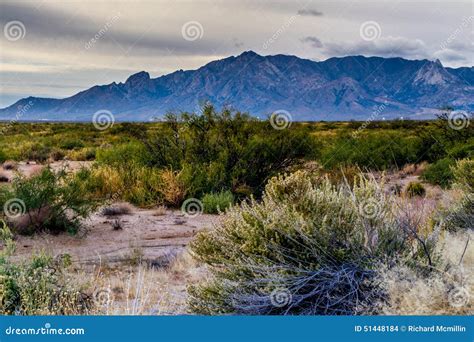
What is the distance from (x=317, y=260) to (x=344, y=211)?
701mm

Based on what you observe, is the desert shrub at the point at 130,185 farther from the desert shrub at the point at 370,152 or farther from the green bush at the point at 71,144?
the green bush at the point at 71,144

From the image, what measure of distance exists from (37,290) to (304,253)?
2600mm

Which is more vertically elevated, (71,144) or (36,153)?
(71,144)

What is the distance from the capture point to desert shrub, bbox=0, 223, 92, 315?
574 centimetres

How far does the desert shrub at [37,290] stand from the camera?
5.74 meters

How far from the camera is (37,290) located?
229 inches

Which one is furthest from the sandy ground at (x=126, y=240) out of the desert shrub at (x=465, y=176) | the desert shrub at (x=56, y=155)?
the desert shrub at (x=56, y=155)

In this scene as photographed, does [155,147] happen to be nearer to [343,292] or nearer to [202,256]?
[202,256]

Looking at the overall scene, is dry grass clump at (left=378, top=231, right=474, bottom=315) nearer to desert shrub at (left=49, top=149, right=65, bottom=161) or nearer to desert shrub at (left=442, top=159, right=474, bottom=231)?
desert shrub at (left=442, top=159, right=474, bottom=231)

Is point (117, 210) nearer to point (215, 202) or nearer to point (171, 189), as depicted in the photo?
point (171, 189)

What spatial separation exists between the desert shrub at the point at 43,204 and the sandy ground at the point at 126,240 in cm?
28

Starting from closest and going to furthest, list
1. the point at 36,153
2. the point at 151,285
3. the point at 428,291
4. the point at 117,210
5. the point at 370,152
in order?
the point at 428,291
the point at 151,285
the point at 117,210
the point at 370,152
the point at 36,153

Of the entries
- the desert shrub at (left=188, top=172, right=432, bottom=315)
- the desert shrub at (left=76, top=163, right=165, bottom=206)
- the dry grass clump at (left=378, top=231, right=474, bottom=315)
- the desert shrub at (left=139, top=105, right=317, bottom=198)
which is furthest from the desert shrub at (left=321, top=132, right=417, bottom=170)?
the dry grass clump at (left=378, top=231, right=474, bottom=315)

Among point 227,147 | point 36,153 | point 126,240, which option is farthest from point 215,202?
point 36,153
